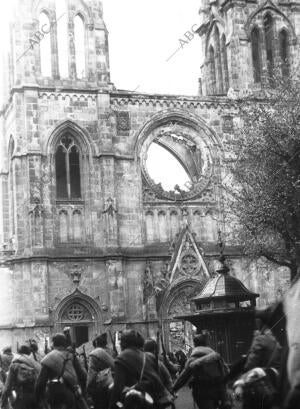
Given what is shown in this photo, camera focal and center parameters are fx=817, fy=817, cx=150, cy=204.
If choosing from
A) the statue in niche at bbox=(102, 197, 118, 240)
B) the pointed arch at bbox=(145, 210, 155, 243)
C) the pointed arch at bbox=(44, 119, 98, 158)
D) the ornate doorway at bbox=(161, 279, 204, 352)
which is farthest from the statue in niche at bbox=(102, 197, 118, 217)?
the ornate doorway at bbox=(161, 279, 204, 352)

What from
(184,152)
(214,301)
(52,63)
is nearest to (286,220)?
(214,301)

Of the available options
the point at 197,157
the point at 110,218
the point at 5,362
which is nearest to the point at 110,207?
the point at 110,218

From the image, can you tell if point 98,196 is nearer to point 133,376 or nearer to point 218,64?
point 218,64

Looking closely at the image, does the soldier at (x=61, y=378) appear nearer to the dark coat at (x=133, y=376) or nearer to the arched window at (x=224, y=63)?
the dark coat at (x=133, y=376)

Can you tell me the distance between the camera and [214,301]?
19141 millimetres

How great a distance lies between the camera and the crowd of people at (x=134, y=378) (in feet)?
24.1

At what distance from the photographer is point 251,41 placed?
40500 millimetres

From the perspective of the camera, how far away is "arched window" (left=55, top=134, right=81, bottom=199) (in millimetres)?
36562

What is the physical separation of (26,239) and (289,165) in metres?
12.5

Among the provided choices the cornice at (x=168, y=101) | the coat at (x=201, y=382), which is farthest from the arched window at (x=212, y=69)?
the coat at (x=201, y=382)

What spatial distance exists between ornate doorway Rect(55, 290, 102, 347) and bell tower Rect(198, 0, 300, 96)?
41.6ft

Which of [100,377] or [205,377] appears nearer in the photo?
[205,377]

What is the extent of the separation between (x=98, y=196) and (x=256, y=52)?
11497 mm

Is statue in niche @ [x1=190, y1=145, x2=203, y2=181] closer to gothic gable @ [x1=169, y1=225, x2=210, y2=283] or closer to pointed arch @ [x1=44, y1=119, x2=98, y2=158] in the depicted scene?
gothic gable @ [x1=169, y1=225, x2=210, y2=283]
